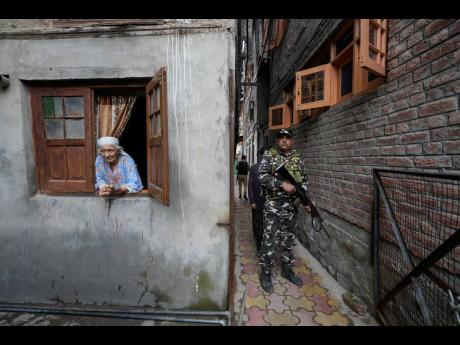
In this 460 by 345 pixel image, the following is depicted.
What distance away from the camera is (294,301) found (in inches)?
108

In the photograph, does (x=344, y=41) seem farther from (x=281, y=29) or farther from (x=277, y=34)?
(x=277, y=34)

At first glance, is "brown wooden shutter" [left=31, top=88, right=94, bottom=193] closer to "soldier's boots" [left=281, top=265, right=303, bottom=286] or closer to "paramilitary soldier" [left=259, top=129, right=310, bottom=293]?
"paramilitary soldier" [left=259, top=129, right=310, bottom=293]

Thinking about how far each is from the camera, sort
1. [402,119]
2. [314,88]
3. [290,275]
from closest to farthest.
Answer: [402,119] < [290,275] < [314,88]

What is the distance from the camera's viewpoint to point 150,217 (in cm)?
254

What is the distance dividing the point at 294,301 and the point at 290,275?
1.51 feet

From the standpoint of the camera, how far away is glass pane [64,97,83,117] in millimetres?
2604

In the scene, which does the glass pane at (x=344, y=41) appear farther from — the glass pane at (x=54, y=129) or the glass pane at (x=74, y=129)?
the glass pane at (x=54, y=129)

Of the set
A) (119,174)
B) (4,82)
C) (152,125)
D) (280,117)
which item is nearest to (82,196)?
(119,174)

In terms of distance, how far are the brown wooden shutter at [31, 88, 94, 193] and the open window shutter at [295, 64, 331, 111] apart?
3232 mm

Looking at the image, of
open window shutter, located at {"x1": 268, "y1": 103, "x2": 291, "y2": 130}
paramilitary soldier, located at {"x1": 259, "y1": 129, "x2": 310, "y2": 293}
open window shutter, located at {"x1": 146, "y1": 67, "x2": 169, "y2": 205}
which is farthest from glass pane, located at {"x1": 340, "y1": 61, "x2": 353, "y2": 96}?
open window shutter, located at {"x1": 146, "y1": 67, "x2": 169, "y2": 205}

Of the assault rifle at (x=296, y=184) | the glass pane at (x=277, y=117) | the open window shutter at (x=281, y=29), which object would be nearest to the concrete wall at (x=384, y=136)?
the assault rifle at (x=296, y=184)
